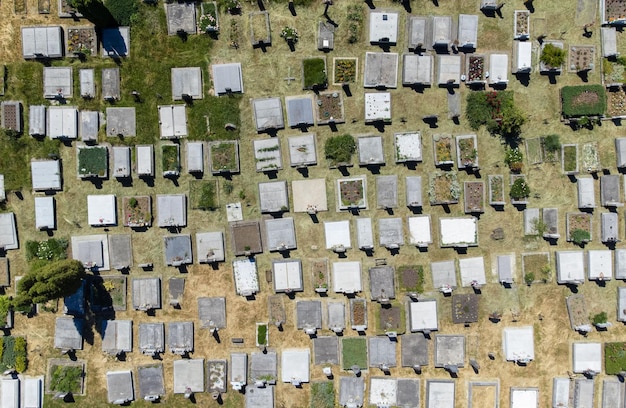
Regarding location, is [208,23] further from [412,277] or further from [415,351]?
[415,351]

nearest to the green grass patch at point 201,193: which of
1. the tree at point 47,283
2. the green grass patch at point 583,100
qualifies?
the tree at point 47,283

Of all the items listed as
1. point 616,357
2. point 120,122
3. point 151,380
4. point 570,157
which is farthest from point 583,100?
point 151,380

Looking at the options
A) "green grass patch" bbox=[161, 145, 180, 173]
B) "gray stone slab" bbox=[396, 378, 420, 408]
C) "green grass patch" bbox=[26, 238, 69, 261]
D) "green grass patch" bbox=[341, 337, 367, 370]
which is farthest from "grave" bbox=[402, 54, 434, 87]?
"green grass patch" bbox=[26, 238, 69, 261]

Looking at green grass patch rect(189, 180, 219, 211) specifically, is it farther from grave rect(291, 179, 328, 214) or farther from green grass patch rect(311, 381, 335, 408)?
green grass patch rect(311, 381, 335, 408)

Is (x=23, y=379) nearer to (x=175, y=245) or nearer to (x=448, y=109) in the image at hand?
(x=175, y=245)

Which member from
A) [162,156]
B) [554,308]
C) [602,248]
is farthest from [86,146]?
[602,248]
